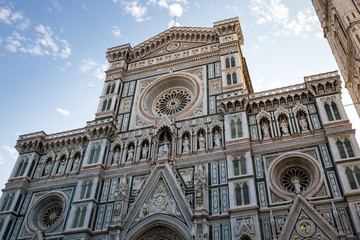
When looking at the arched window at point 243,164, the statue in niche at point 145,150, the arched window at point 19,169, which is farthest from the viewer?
the arched window at point 19,169

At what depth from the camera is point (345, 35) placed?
2136 cm

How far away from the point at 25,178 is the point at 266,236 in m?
15.4

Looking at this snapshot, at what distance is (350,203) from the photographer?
14984 millimetres

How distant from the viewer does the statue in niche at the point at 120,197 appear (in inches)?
734

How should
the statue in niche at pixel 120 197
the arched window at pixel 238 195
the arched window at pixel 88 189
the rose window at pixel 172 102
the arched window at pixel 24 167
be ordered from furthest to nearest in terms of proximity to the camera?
the rose window at pixel 172 102, the arched window at pixel 24 167, the arched window at pixel 88 189, the statue in niche at pixel 120 197, the arched window at pixel 238 195

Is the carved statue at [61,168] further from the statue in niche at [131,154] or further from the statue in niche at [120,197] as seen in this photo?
the statue in niche at [120,197]

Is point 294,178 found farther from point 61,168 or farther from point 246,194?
point 61,168

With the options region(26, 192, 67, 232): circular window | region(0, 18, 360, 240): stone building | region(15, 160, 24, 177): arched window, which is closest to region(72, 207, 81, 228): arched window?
region(0, 18, 360, 240): stone building

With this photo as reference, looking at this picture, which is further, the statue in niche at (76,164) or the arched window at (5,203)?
the statue in niche at (76,164)

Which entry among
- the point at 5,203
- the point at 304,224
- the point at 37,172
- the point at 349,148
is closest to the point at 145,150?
the point at 37,172

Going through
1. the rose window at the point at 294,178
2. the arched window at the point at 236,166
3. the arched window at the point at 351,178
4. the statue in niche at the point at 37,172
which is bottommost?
the arched window at the point at 351,178

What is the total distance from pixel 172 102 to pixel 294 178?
33.5 ft

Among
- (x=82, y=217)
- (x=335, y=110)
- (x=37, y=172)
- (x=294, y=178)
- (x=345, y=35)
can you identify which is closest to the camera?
(x=294, y=178)

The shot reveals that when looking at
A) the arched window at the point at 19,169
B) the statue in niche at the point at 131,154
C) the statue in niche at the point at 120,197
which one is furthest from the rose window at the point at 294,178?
the arched window at the point at 19,169
